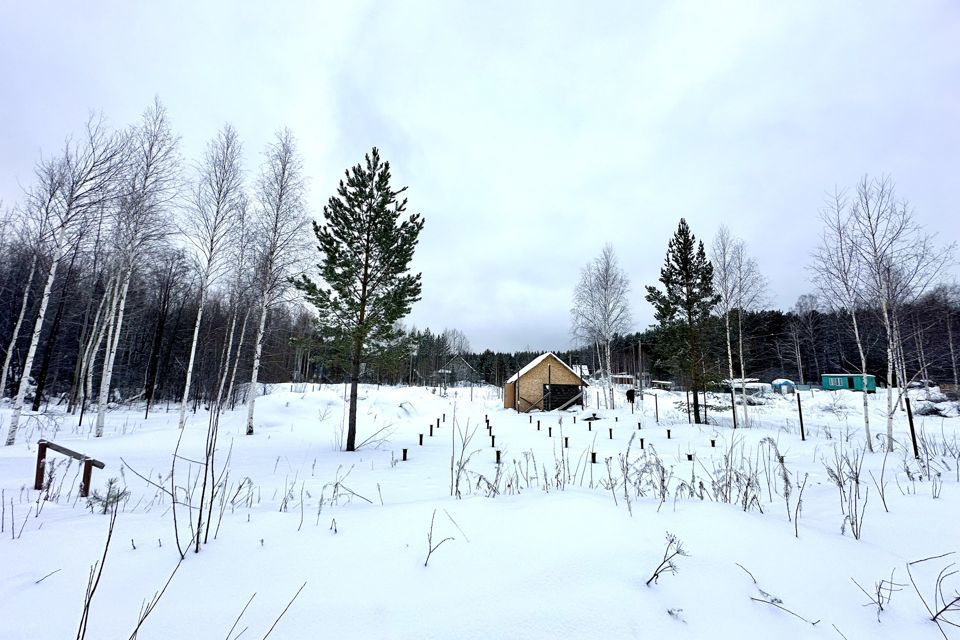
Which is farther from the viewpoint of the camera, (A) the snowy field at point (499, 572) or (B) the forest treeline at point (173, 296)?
(B) the forest treeline at point (173, 296)

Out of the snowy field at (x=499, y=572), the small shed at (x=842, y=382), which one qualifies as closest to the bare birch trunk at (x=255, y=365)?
the snowy field at (x=499, y=572)

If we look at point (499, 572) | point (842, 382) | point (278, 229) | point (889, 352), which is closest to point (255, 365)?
point (278, 229)

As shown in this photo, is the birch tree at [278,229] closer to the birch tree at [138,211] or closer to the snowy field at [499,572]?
the birch tree at [138,211]

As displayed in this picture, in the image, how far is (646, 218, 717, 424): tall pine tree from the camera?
61.6ft

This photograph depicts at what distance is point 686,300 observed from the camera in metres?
19.7

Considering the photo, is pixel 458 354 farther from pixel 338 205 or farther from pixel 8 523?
pixel 8 523

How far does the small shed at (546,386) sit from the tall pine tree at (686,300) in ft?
33.7

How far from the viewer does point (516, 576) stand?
2.16 metres

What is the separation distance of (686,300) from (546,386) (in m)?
12.6

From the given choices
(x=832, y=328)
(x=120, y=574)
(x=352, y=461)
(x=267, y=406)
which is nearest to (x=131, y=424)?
(x=267, y=406)

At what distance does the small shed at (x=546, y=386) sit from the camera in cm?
2880

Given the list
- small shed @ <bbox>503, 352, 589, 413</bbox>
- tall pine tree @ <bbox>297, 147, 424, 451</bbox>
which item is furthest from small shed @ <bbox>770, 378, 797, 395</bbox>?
tall pine tree @ <bbox>297, 147, 424, 451</bbox>

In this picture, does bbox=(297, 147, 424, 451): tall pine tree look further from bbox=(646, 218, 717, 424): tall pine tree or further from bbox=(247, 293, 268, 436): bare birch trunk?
bbox=(646, 218, 717, 424): tall pine tree

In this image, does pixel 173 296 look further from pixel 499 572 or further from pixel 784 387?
pixel 784 387
